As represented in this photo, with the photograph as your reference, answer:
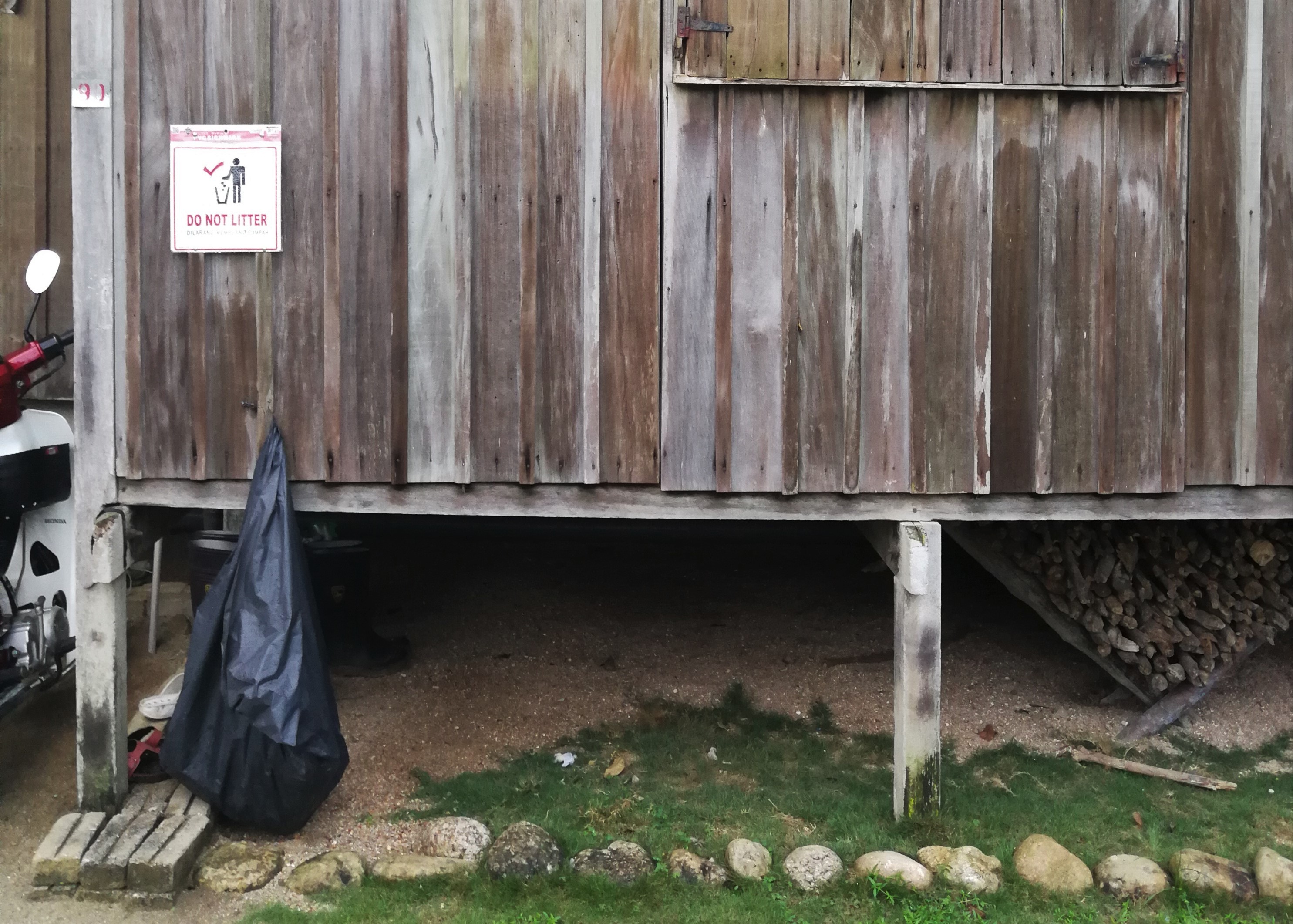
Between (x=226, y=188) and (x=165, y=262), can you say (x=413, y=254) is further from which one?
(x=165, y=262)

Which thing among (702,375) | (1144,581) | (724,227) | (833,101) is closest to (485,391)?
(702,375)

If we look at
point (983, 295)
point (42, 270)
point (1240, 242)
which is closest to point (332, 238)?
point (42, 270)

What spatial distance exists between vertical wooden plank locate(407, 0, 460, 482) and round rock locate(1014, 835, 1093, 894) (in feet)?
9.17

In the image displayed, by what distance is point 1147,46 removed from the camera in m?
4.25

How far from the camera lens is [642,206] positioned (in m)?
4.27

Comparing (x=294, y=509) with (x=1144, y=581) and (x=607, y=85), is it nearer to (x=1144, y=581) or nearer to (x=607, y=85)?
(x=607, y=85)

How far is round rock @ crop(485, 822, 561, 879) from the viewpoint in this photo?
3951mm

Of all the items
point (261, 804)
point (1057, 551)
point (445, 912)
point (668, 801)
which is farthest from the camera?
point (1057, 551)

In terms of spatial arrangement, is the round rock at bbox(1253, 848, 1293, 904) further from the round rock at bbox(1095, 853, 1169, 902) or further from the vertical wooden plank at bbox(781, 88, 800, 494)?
the vertical wooden plank at bbox(781, 88, 800, 494)

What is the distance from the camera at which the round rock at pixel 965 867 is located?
3914 mm

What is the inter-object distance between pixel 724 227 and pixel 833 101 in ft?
2.28

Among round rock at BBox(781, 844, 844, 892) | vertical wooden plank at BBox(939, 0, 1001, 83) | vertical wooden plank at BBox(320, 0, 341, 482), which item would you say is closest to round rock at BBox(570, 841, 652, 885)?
round rock at BBox(781, 844, 844, 892)

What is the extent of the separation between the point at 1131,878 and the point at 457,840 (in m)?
2.67

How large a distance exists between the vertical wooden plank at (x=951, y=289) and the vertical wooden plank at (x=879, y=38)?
23 centimetres
